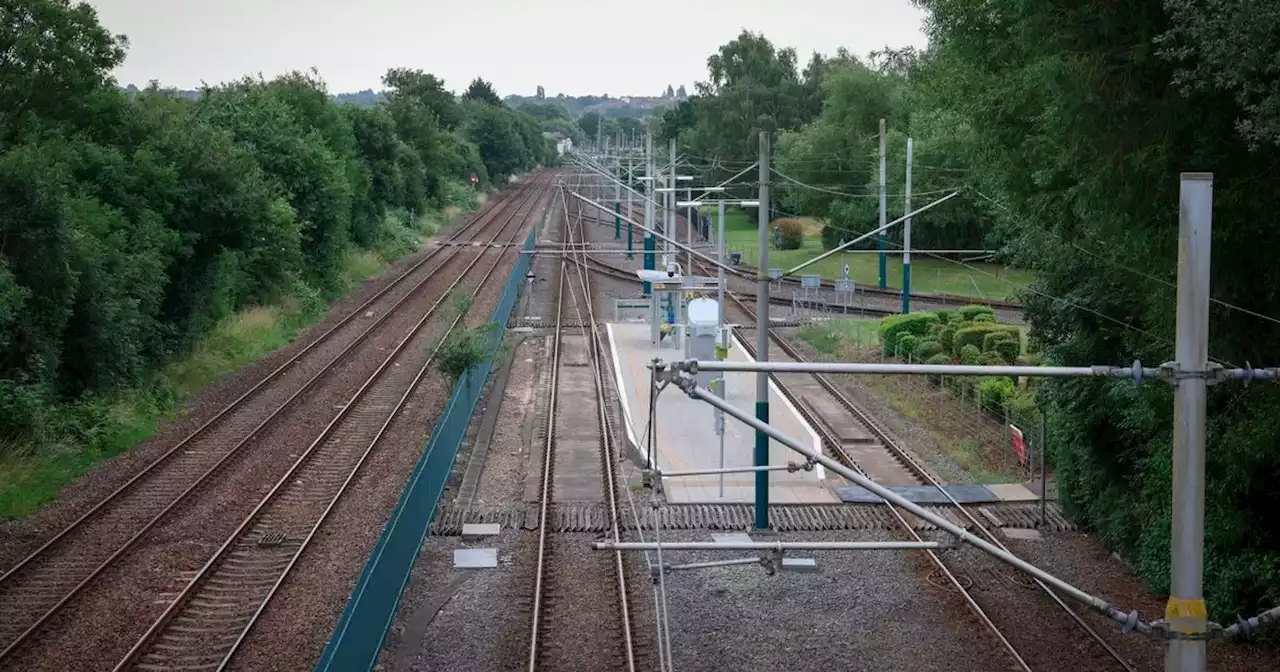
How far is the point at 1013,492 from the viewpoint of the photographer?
1905cm

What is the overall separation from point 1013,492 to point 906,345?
11.5 metres

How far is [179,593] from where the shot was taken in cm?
1373

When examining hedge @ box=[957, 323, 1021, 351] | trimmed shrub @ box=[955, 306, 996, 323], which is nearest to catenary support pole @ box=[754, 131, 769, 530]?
hedge @ box=[957, 323, 1021, 351]

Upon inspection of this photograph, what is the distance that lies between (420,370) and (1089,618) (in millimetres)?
17546

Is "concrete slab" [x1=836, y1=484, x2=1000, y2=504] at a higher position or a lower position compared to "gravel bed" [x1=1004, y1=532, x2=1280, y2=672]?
higher

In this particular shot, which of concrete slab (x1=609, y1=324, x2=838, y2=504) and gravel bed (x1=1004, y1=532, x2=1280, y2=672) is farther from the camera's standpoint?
concrete slab (x1=609, y1=324, x2=838, y2=504)

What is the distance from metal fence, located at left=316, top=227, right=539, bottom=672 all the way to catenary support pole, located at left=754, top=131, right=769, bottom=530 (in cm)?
423

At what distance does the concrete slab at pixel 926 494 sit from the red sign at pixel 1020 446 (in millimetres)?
1881

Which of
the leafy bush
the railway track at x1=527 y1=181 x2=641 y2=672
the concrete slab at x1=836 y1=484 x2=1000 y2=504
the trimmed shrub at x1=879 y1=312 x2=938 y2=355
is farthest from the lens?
the leafy bush

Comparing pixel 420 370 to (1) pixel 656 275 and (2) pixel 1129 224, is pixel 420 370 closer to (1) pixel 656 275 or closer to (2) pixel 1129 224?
(1) pixel 656 275

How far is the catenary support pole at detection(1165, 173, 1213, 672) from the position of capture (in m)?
5.99

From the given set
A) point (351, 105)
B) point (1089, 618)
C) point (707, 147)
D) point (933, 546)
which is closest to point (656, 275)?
point (1089, 618)

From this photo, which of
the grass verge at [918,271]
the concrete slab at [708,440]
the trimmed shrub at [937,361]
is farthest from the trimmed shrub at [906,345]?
the grass verge at [918,271]

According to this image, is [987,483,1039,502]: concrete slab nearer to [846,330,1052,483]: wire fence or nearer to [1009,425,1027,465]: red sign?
[846,330,1052,483]: wire fence
